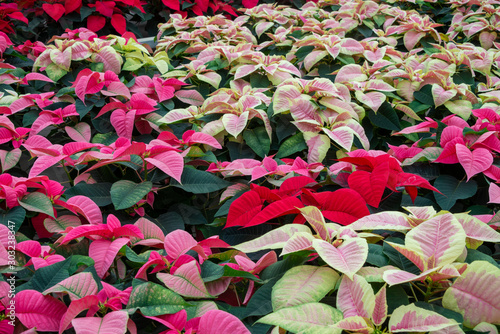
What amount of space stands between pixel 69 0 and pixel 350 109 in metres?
2.04

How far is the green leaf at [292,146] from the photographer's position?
1169 millimetres

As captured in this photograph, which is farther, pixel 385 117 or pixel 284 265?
pixel 385 117

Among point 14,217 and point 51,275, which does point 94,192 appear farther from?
point 51,275

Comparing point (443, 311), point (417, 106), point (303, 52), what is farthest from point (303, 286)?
point (303, 52)

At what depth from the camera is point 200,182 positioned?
3.18 ft

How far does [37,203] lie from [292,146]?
2.22 feet

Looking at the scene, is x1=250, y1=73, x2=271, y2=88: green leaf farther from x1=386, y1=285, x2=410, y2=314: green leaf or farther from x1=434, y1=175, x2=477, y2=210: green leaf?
x1=386, y1=285, x2=410, y2=314: green leaf

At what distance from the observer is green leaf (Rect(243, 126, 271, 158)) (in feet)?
3.84

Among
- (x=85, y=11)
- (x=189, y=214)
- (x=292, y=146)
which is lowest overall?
(x=189, y=214)

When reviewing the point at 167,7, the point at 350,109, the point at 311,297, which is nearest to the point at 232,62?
the point at 350,109

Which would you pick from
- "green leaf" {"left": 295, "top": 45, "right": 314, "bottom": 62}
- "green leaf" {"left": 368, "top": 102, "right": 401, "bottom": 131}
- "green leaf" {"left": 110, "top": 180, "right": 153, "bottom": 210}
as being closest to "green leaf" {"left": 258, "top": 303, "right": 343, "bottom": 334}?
"green leaf" {"left": 110, "top": 180, "right": 153, "bottom": 210}

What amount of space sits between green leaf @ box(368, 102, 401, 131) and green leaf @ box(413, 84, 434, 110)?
0.15 meters

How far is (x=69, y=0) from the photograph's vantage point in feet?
8.06

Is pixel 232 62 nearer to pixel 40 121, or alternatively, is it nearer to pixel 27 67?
pixel 40 121
